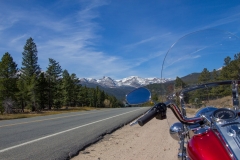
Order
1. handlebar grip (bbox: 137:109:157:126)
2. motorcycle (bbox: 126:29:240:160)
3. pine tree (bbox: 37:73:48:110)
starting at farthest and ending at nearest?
pine tree (bbox: 37:73:48:110) < motorcycle (bbox: 126:29:240:160) < handlebar grip (bbox: 137:109:157:126)

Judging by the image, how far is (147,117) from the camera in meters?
2.03

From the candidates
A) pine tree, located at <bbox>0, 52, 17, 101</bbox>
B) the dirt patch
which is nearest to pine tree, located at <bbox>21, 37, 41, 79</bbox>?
pine tree, located at <bbox>0, 52, 17, 101</bbox>

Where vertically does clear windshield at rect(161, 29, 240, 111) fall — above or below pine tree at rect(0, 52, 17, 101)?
below

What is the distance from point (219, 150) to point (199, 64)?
1360mm

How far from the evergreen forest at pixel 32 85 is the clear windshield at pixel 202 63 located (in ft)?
123

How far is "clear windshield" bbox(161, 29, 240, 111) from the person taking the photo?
8.76ft

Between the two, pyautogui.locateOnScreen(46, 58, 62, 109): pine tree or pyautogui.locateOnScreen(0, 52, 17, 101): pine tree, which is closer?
pyautogui.locateOnScreen(0, 52, 17, 101): pine tree

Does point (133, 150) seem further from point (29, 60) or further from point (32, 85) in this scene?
point (29, 60)

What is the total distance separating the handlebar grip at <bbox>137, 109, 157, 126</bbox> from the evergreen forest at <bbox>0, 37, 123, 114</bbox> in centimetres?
3787

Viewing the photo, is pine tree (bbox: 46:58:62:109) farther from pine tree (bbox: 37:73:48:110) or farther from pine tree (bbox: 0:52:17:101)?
pine tree (bbox: 0:52:17:101)

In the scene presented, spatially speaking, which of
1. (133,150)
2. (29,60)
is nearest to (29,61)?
(29,60)

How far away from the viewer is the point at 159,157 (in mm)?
5602

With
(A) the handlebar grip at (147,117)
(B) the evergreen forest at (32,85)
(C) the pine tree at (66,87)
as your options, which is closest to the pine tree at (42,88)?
(B) the evergreen forest at (32,85)

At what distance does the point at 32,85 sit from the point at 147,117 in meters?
48.1
